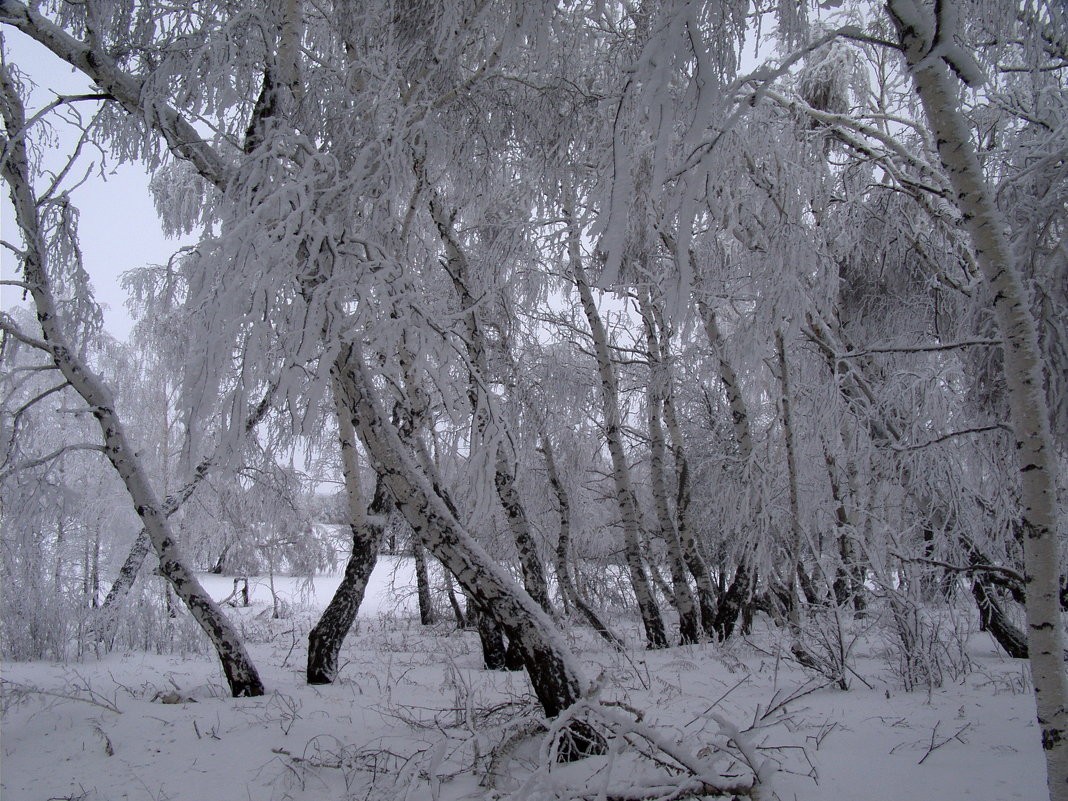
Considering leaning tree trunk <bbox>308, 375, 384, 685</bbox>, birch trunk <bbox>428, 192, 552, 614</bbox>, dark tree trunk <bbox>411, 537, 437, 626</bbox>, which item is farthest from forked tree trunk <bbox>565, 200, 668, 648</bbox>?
dark tree trunk <bbox>411, 537, 437, 626</bbox>

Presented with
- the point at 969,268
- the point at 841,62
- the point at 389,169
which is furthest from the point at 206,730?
the point at 841,62

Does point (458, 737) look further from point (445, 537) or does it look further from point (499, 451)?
point (499, 451)

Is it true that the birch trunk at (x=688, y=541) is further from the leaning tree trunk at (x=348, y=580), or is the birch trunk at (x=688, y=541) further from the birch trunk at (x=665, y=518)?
the leaning tree trunk at (x=348, y=580)

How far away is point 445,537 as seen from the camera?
2.78m

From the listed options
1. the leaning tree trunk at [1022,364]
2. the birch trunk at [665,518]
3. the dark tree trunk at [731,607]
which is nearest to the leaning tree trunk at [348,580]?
the birch trunk at [665,518]

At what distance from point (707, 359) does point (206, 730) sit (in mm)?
4906

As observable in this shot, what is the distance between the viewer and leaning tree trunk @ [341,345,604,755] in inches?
107

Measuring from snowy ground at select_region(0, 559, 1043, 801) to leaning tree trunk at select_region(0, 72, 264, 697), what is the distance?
315 millimetres

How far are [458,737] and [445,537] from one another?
2.90ft

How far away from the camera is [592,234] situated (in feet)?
4.66

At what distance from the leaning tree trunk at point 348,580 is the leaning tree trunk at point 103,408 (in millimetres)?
501

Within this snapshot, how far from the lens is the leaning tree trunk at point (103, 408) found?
3.79m

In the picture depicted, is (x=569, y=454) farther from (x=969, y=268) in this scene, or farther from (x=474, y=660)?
(x=969, y=268)

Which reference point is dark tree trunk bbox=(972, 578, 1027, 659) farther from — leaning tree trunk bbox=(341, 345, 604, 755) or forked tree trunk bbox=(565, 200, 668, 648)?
leaning tree trunk bbox=(341, 345, 604, 755)
